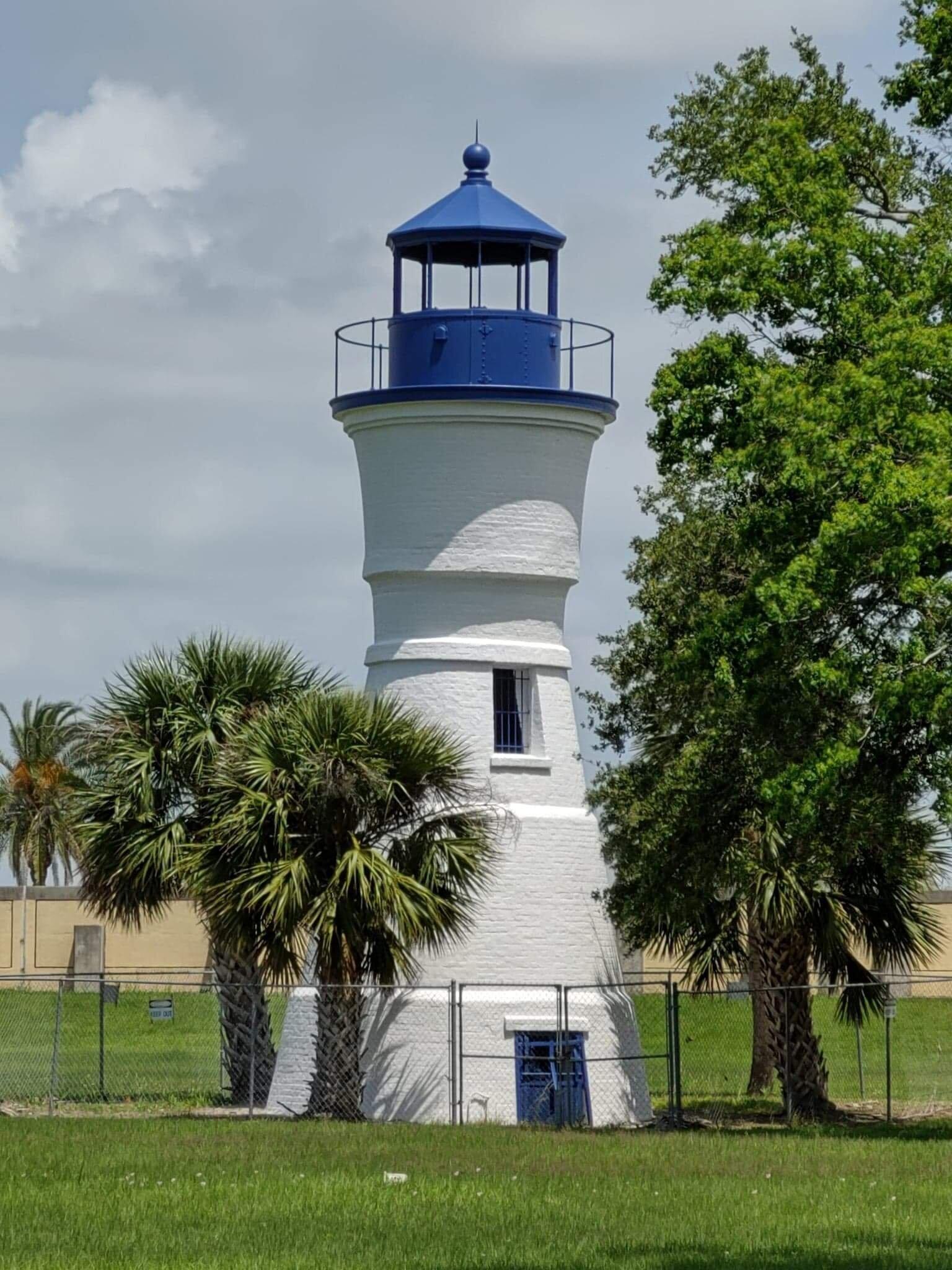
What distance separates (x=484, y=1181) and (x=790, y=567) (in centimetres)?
675

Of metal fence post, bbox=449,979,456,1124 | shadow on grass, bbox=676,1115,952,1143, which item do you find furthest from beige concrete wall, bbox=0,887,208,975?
shadow on grass, bbox=676,1115,952,1143

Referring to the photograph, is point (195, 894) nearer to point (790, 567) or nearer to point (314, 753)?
point (314, 753)

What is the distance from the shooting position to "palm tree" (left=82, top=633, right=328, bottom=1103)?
29.0 m

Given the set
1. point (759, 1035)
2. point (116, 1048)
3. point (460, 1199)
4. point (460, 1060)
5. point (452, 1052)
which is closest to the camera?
point (460, 1199)

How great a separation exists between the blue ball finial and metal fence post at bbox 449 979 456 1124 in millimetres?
10868

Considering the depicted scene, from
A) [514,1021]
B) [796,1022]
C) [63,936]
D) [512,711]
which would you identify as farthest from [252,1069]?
[63,936]

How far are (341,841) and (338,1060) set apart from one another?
260 centimetres

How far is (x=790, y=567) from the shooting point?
854 inches

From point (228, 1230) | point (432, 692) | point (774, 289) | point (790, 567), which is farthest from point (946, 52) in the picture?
point (228, 1230)

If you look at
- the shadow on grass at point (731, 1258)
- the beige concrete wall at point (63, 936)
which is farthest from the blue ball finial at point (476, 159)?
the beige concrete wall at point (63, 936)

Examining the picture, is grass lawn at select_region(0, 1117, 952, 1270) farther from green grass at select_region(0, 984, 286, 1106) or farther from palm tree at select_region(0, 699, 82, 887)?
palm tree at select_region(0, 699, 82, 887)

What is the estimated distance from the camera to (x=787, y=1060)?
92.5 feet

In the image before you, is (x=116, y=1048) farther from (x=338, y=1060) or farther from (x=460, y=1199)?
(x=460, y=1199)

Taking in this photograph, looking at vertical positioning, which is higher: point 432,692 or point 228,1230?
point 432,692
